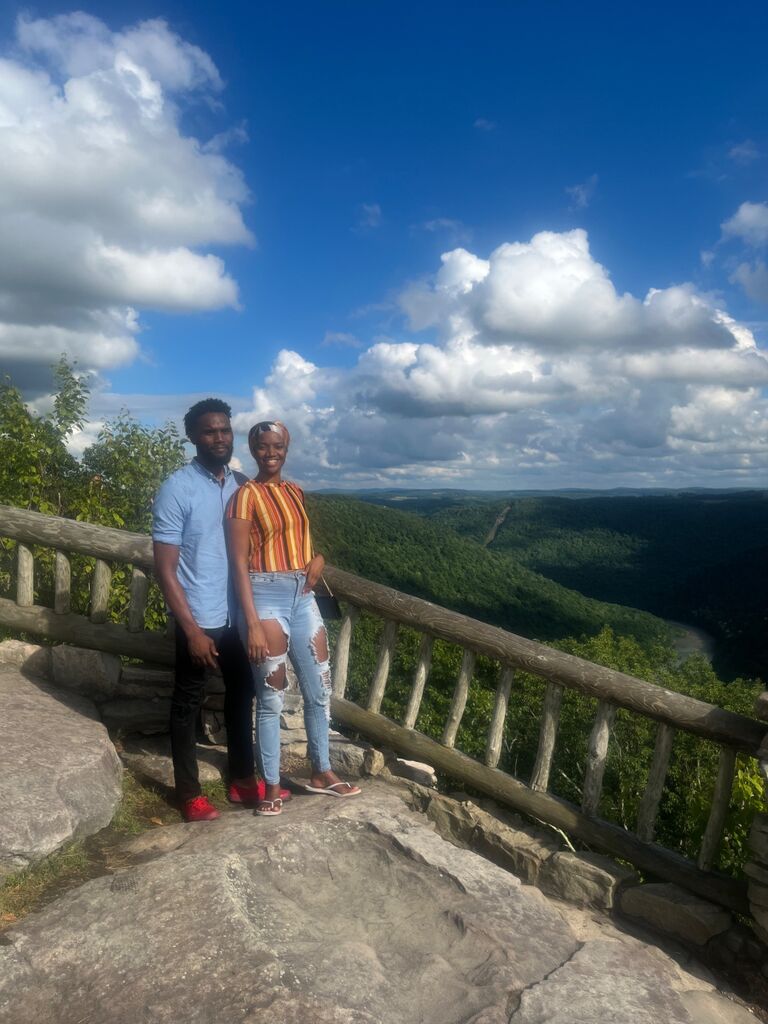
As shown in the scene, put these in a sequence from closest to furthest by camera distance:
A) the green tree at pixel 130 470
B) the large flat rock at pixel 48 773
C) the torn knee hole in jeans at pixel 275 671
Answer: the large flat rock at pixel 48 773
the torn knee hole in jeans at pixel 275 671
the green tree at pixel 130 470

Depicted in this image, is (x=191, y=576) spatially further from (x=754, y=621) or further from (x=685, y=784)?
(x=754, y=621)

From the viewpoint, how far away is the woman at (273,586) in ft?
11.3

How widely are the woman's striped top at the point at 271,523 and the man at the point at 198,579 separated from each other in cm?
18

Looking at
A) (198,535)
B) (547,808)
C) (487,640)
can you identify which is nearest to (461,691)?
(487,640)

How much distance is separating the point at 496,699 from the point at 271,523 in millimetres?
1725

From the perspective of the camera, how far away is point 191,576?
3518 millimetres

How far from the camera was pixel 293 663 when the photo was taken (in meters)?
3.77

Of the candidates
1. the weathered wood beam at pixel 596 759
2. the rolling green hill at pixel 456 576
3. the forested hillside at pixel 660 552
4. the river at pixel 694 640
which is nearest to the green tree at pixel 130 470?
the weathered wood beam at pixel 596 759

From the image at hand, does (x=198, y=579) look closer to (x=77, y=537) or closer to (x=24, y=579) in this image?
(x=77, y=537)

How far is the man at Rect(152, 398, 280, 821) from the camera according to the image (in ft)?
11.3

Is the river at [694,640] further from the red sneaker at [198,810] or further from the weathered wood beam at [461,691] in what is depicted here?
the red sneaker at [198,810]

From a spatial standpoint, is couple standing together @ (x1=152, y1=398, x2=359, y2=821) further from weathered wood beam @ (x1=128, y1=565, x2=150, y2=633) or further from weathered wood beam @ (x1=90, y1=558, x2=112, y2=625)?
weathered wood beam @ (x1=90, y1=558, x2=112, y2=625)

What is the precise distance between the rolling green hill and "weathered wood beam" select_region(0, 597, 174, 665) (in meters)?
44.3

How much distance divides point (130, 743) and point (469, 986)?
268cm
